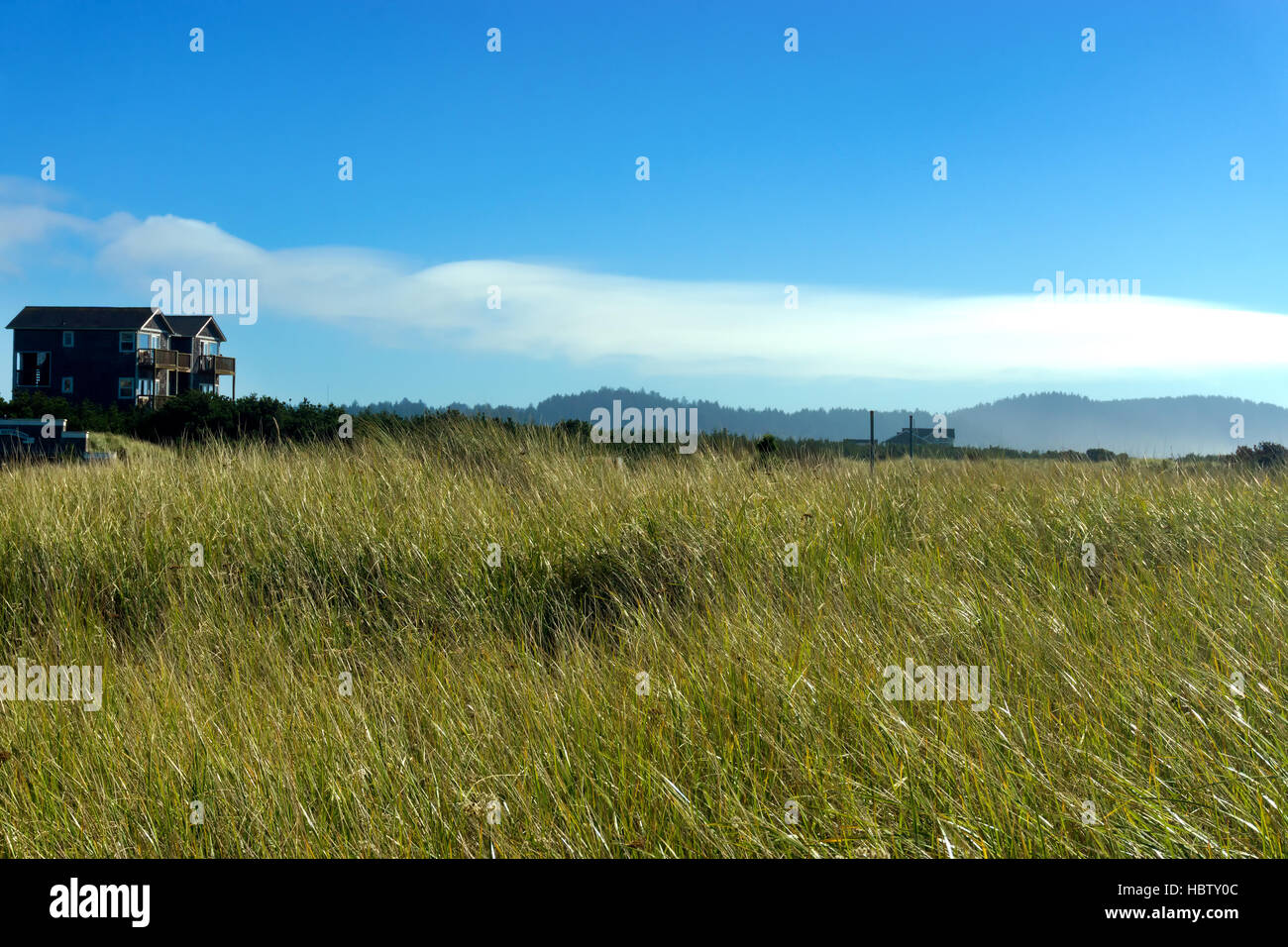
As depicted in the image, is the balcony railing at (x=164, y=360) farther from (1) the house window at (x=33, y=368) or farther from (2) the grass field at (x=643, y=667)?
(2) the grass field at (x=643, y=667)

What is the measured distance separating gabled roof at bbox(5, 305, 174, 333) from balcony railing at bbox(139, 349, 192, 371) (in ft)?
6.18

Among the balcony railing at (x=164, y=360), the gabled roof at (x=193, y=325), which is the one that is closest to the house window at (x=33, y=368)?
the balcony railing at (x=164, y=360)

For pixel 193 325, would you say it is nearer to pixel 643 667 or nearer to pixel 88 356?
pixel 88 356

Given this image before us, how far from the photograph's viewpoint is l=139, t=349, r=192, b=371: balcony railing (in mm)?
54406

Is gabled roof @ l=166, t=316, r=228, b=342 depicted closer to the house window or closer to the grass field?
the house window

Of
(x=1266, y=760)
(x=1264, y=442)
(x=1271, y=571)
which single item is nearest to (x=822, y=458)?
(x=1271, y=571)

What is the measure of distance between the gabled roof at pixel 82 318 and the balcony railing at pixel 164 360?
1.88 metres

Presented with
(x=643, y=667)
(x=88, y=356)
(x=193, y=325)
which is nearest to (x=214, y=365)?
(x=193, y=325)

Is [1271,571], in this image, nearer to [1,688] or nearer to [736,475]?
[736,475]

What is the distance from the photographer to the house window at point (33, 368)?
54.4 m

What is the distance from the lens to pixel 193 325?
60.5 meters

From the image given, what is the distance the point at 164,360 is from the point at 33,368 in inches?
331
